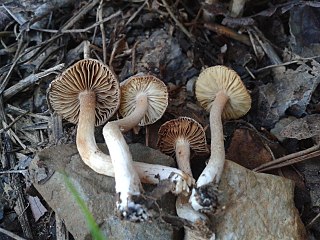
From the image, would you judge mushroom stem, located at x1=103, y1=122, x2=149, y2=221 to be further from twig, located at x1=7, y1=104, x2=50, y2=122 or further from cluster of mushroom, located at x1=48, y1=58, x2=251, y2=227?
twig, located at x1=7, y1=104, x2=50, y2=122

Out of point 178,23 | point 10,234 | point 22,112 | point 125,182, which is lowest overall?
point 10,234

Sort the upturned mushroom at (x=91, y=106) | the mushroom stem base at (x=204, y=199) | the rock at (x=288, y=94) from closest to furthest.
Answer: the mushroom stem base at (x=204, y=199) → the upturned mushroom at (x=91, y=106) → the rock at (x=288, y=94)

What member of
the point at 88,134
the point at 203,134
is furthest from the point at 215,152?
the point at 88,134

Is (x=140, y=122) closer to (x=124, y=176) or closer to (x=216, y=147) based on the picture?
(x=216, y=147)

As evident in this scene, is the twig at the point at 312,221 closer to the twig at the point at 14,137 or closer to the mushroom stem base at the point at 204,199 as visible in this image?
the mushroom stem base at the point at 204,199

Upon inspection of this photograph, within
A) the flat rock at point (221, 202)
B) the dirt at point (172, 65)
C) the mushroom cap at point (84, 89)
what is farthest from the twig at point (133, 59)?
the flat rock at point (221, 202)

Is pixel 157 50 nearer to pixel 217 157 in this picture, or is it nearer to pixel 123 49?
pixel 123 49
